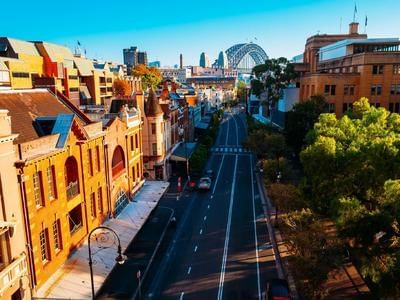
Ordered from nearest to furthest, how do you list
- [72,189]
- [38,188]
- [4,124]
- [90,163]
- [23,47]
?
[4,124] < [38,188] < [72,189] < [90,163] < [23,47]

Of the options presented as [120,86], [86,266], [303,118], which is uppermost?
[120,86]

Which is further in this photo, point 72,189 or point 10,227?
point 72,189

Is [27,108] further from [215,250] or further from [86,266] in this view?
[215,250]

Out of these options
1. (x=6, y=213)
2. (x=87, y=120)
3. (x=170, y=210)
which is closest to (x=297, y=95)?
(x=170, y=210)

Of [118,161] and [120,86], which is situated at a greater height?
[120,86]

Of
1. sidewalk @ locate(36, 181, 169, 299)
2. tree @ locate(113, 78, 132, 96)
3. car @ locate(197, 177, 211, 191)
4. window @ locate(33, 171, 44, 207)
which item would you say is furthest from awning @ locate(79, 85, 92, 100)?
window @ locate(33, 171, 44, 207)

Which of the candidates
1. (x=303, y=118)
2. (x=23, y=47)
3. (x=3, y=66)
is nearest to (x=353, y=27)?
(x=303, y=118)

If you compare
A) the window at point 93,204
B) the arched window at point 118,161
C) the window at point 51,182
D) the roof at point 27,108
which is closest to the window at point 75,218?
the window at point 93,204

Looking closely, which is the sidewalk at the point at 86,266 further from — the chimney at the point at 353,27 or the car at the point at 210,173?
the chimney at the point at 353,27

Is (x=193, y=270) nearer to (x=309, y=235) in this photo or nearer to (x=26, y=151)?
(x=309, y=235)
